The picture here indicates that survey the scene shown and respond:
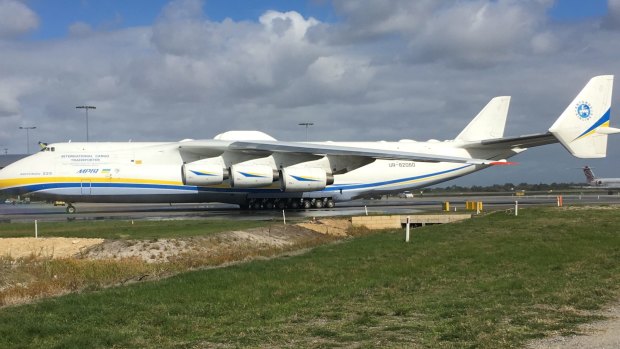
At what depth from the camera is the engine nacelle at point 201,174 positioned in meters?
30.6

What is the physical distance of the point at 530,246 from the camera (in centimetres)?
1602

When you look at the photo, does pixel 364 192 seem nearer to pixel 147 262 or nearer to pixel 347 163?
pixel 347 163

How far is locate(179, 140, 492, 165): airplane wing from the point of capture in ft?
101

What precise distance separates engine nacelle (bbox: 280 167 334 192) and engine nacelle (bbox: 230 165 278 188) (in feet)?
2.47

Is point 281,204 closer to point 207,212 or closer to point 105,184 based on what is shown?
point 207,212

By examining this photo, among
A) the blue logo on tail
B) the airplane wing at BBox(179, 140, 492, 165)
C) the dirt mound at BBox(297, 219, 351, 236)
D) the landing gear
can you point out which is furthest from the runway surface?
the blue logo on tail

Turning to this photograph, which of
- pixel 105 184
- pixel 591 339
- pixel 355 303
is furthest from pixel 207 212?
pixel 591 339

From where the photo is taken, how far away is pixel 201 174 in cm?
3064

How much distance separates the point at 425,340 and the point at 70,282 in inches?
347

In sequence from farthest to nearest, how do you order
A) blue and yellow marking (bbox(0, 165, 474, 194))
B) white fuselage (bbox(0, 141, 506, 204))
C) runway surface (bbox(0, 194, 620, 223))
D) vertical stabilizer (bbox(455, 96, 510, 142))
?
1. vertical stabilizer (bbox(455, 96, 510, 142))
2. white fuselage (bbox(0, 141, 506, 204))
3. blue and yellow marking (bbox(0, 165, 474, 194))
4. runway surface (bbox(0, 194, 620, 223))

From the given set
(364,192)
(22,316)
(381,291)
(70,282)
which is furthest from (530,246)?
(364,192)

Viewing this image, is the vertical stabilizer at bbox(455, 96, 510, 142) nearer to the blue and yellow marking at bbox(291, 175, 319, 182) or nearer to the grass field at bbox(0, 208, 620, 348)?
the blue and yellow marking at bbox(291, 175, 319, 182)

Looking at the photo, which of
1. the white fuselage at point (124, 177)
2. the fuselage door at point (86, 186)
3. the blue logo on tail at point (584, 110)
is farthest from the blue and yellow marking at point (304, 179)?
the blue logo on tail at point (584, 110)

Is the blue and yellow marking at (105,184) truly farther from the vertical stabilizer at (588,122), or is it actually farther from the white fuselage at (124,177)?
the vertical stabilizer at (588,122)
